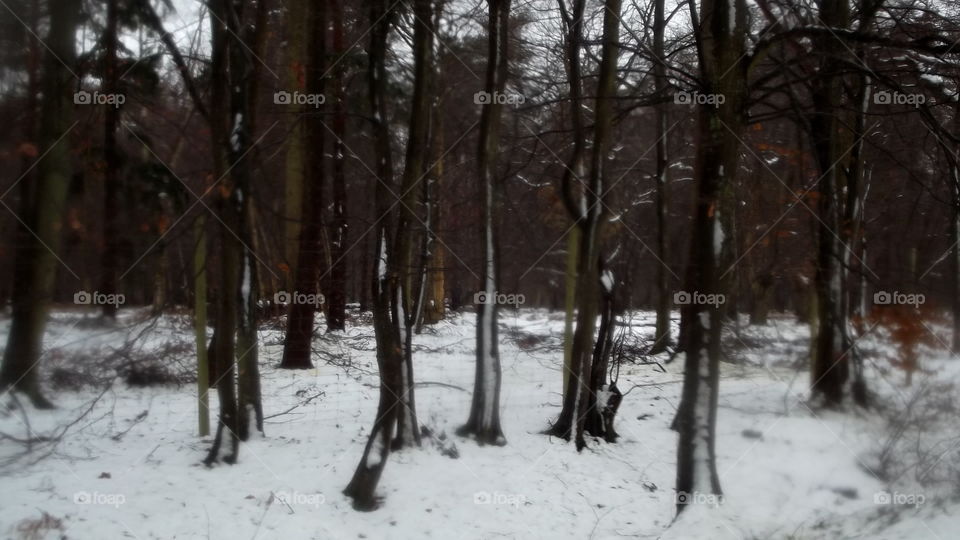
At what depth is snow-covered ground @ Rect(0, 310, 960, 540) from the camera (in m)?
6.34

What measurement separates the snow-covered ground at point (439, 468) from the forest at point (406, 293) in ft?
0.13

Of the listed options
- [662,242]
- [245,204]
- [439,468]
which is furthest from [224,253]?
[662,242]

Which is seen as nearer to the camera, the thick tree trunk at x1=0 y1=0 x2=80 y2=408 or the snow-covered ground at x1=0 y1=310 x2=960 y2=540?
the snow-covered ground at x1=0 y1=310 x2=960 y2=540

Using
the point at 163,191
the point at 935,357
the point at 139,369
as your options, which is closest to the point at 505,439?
the point at 139,369

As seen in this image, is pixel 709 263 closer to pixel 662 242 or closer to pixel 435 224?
pixel 435 224

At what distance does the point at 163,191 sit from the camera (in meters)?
8.53

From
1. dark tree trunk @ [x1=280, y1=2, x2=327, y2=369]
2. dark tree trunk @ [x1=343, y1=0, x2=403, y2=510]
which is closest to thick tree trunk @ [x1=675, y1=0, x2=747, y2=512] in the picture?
dark tree trunk @ [x1=343, y1=0, x2=403, y2=510]

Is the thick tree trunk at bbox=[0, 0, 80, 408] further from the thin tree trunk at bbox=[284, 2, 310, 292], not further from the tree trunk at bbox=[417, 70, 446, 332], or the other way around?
the tree trunk at bbox=[417, 70, 446, 332]

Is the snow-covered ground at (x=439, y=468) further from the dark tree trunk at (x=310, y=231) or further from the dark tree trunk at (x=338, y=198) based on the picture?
the dark tree trunk at (x=338, y=198)

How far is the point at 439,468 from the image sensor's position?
27.8ft

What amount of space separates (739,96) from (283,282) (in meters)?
7.05

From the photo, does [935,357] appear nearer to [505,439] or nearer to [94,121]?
[505,439]

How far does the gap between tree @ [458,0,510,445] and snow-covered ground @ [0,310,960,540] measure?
1.14 feet

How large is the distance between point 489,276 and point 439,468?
2.61 m
